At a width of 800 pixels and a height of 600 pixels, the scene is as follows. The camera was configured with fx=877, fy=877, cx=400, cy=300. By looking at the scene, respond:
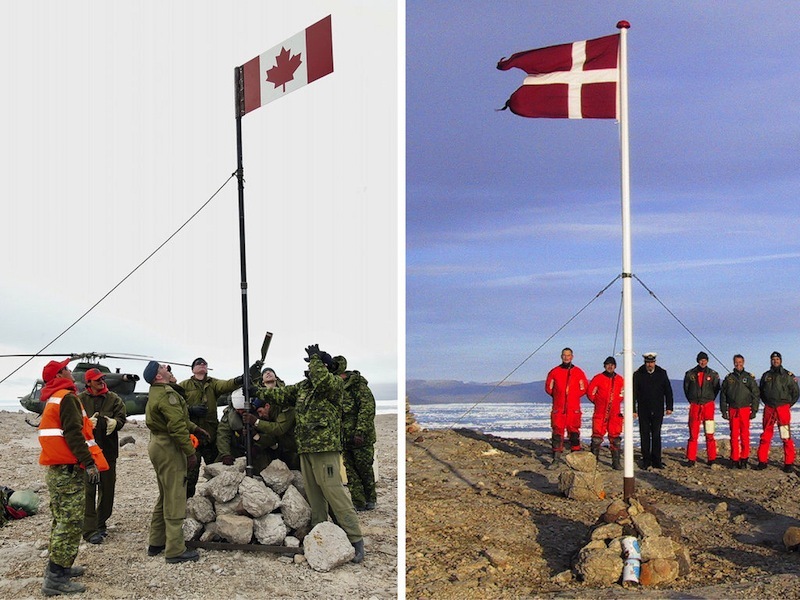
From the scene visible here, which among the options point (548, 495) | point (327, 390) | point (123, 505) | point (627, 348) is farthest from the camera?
point (548, 495)

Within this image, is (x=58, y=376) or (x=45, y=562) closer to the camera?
(x=58, y=376)

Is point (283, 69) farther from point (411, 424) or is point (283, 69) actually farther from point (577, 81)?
point (411, 424)

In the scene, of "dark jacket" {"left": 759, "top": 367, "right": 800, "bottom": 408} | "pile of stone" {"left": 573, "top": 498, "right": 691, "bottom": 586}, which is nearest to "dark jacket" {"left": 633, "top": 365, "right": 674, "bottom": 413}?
"dark jacket" {"left": 759, "top": 367, "right": 800, "bottom": 408}

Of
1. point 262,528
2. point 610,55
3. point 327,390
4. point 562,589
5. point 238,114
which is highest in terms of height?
point 610,55

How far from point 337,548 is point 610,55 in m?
5.22

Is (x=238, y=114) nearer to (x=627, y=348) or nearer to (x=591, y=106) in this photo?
(x=591, y=106)

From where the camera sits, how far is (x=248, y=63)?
781 centimetres

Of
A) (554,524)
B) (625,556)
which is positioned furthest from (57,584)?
(554,524)

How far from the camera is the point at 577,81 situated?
8461mm

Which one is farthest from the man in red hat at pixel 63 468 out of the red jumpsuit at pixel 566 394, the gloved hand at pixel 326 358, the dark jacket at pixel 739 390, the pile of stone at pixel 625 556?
the dark jacket at pixel 739 390


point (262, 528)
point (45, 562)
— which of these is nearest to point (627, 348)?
point (262, 528)

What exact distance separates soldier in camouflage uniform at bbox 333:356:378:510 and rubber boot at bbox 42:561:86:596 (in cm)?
305

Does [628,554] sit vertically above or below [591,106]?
below

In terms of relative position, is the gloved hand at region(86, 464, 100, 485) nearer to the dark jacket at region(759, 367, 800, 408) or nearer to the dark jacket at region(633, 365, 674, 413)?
the dark jacket at region(633, 365, 674, 413)
